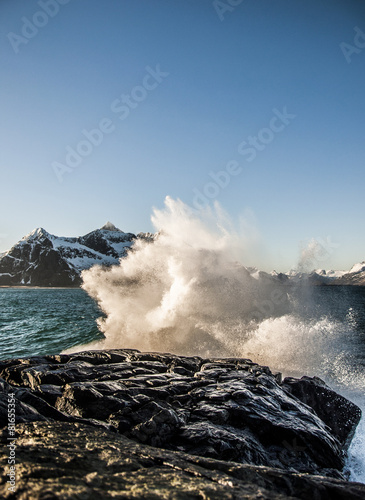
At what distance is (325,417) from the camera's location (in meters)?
11.2

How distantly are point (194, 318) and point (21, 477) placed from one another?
21613mm

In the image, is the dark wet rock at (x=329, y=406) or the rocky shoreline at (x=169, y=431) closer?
the rocky shoreline at (x=169, y=431)

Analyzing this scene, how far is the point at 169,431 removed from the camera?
6.25m

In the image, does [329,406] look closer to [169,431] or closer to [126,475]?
[169,431]

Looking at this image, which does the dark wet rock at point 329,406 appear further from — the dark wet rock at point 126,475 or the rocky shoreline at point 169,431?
the dark wet rock at point 126,475

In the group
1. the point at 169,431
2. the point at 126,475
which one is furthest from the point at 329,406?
the point at 126,475

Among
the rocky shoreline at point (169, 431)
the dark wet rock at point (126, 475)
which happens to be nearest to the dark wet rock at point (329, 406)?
the rocky shoreline at point (169, 431)

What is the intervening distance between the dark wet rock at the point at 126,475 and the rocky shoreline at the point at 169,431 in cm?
2

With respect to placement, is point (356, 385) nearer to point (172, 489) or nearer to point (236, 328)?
point (236, 328)

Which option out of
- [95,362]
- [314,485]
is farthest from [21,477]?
[95,362]

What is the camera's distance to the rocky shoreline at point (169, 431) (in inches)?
135

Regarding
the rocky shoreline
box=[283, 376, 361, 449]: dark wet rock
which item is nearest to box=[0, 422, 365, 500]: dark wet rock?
the rocky shoreline

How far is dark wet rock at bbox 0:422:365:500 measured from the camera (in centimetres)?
307

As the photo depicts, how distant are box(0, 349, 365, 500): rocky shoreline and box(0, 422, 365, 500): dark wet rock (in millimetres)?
17
